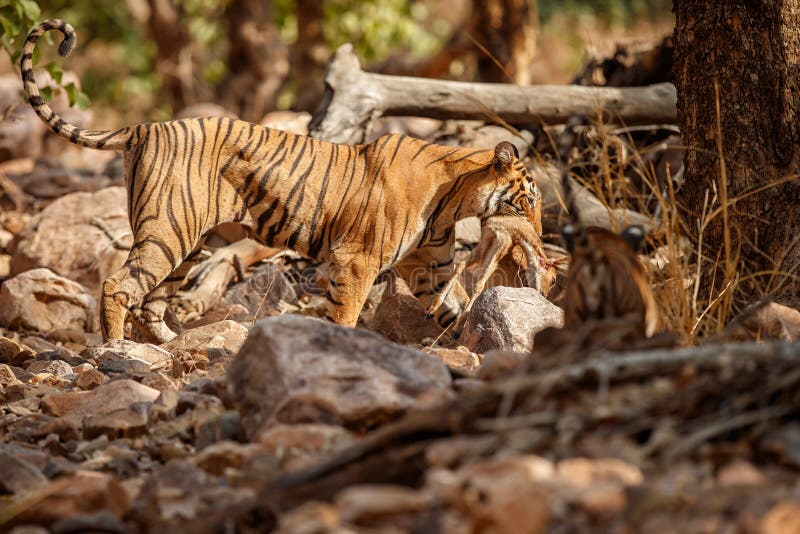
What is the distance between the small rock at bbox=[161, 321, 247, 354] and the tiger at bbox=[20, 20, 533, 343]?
1.16ft

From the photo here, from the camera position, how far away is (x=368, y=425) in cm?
342

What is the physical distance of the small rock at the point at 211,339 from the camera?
584 centimetres

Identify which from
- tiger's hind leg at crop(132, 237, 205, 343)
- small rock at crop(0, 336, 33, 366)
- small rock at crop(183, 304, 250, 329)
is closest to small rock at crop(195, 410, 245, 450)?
small rock at crop(0, 336, 33, 366)

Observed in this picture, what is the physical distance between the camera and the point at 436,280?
6914 millimetres

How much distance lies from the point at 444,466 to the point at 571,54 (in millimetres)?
22013

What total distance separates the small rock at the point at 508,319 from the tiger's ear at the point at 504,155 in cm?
105

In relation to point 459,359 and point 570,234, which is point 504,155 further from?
point 570,234

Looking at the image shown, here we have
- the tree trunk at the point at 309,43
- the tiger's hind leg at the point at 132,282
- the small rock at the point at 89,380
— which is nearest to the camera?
the small rock at the point at 89,380

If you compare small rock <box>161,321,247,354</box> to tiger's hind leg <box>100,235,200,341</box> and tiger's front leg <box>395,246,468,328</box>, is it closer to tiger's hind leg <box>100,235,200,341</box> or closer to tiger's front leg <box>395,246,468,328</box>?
tiger's hind leg <box>100,235,200,341</box>

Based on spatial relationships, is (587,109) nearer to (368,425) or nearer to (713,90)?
(713,90)

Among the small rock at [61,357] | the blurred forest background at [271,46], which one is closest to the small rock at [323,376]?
the small rock at [61,357]

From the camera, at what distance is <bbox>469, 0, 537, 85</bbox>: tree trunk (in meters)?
13.1

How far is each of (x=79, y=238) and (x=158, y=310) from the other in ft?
6.82

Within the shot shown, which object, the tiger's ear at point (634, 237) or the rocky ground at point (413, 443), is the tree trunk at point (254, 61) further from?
the tiger's ear at point (634, 237)
